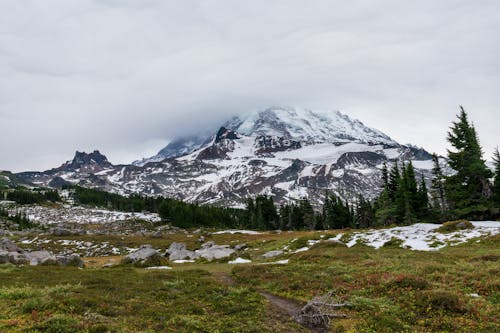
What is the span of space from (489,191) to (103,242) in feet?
307

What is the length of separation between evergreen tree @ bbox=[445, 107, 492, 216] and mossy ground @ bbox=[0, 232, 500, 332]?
37.0 metres

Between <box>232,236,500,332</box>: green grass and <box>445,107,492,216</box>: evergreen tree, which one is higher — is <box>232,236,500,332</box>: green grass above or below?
below

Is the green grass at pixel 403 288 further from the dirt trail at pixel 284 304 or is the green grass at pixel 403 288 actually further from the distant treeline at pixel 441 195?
the distant treeline at pixel 441 195

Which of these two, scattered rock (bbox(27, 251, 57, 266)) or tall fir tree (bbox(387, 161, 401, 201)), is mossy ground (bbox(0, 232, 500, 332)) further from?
tall fir tree (bbox(387, 161, 401, 201))

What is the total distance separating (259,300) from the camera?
2116cm

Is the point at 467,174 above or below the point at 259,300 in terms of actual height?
above

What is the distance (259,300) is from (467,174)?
57708 mm

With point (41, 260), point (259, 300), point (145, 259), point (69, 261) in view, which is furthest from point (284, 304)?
point (41, 260)

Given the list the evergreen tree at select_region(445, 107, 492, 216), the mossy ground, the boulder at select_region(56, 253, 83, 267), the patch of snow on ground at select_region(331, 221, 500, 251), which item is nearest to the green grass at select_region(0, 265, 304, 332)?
the mossy ground

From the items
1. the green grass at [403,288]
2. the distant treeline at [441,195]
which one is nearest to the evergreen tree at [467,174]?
the distant treeline at [441,195]

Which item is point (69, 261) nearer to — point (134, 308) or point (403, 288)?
point (134, 308)

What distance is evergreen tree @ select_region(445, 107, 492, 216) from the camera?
60.7 metres

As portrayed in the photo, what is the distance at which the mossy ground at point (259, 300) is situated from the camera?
1509cm

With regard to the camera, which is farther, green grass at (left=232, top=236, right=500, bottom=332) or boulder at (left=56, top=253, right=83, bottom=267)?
boulder at (left=56, top=253, right=83, bottom=267)
